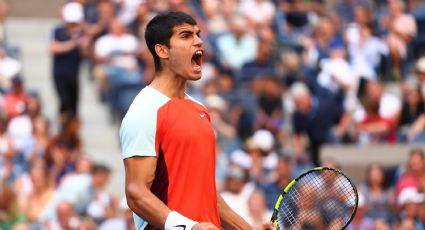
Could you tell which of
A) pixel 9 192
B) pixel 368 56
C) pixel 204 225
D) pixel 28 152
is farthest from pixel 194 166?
pixel 368 56

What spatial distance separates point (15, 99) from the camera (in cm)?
1608

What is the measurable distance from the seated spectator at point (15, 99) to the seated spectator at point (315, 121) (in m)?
3.34

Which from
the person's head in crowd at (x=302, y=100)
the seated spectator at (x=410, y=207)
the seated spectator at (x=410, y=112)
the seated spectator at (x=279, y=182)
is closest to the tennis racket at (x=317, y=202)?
the seated spectator at (x=410, y=207)

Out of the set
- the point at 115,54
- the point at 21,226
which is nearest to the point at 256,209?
the point at 21,226

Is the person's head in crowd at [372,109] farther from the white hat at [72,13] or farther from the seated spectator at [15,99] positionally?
the seated spectator at [15,99]

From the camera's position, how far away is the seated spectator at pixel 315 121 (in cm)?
1627

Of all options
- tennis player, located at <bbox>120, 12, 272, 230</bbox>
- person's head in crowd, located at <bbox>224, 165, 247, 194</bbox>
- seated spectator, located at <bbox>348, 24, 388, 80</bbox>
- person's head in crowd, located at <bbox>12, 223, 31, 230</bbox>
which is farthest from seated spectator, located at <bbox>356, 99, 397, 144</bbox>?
tennis player, located at <bbox>120, 12, 272, 230</bbox>

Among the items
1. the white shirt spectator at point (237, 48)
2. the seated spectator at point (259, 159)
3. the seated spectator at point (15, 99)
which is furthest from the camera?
the white shirt spectator at point (237, 48)

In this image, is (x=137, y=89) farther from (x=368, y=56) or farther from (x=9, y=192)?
(x=368, y=56)

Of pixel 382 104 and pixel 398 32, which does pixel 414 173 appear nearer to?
pixel 382 104

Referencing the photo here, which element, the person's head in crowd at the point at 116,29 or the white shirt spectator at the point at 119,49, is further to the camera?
the person's head in crowd at the point at 116,29

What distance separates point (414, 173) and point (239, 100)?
311 centimetres

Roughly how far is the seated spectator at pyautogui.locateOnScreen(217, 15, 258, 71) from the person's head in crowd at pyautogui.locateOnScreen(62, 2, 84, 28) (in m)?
2.17

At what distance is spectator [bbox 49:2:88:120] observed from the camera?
1647 cm
